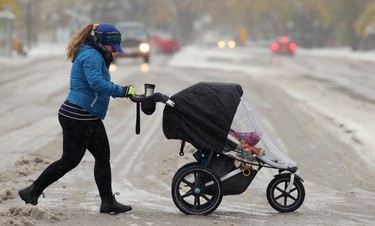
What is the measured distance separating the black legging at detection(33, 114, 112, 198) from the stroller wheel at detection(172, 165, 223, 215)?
0.62 metres

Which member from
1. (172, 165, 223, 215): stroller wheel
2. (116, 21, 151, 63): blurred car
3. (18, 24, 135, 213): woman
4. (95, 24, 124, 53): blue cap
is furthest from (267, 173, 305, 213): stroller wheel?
(116, 21, 151, 63): blurred car

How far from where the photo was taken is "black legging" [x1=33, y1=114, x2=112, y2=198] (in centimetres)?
761

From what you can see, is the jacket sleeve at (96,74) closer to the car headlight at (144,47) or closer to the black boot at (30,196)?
the black boot at (30,196)

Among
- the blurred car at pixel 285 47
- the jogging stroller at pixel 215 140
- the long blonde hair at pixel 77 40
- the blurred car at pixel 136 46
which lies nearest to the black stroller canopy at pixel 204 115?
the jogging stroller at pixel 215 140

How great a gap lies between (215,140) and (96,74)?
1.22 meters

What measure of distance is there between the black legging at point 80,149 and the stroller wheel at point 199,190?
617mm

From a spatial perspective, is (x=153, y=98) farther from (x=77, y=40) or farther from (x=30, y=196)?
(x=30, y=196)

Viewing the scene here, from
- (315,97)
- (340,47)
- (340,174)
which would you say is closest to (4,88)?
(315,97)

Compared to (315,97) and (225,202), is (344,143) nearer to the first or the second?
(225,202)

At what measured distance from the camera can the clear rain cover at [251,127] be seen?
784cm

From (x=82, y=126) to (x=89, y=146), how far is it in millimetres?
246

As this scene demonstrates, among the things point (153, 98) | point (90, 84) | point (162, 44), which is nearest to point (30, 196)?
point (90, 84)

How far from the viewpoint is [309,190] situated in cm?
972

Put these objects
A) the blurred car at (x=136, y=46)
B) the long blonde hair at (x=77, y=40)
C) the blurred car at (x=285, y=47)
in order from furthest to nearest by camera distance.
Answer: the blurred car at (x=285, y=47), the blurred car at (x=136, y=46), the long blonde hair at (x=77, y=40)
